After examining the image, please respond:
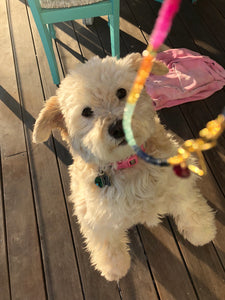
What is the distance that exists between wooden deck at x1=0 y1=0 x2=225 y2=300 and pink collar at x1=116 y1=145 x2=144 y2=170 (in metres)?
0.64

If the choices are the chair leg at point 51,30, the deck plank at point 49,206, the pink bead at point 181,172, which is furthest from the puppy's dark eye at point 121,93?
the chair leg at point 51,30

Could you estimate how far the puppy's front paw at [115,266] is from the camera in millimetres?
1417

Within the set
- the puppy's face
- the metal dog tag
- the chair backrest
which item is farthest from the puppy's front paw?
the chair backrest

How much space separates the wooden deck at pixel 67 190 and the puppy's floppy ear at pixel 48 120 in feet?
2.55

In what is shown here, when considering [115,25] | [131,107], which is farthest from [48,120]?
[115,25]

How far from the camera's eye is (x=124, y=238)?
4.92 feet

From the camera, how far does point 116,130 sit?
87cm

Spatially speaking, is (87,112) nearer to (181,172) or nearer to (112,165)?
(112,165)

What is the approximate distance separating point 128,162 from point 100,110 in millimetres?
277

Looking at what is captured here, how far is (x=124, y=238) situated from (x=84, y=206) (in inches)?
14.7

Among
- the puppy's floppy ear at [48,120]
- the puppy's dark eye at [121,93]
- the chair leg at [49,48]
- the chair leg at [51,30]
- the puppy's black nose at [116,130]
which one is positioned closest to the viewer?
the puppy's black nose at [116,130]

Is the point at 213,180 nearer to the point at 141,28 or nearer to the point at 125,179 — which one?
the point at 125,179

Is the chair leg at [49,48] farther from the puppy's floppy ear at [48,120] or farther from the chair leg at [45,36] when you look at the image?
the puppy's floppy ear at [48,120]

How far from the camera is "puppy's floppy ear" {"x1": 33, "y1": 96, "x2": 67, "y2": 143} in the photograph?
3.56 ft
